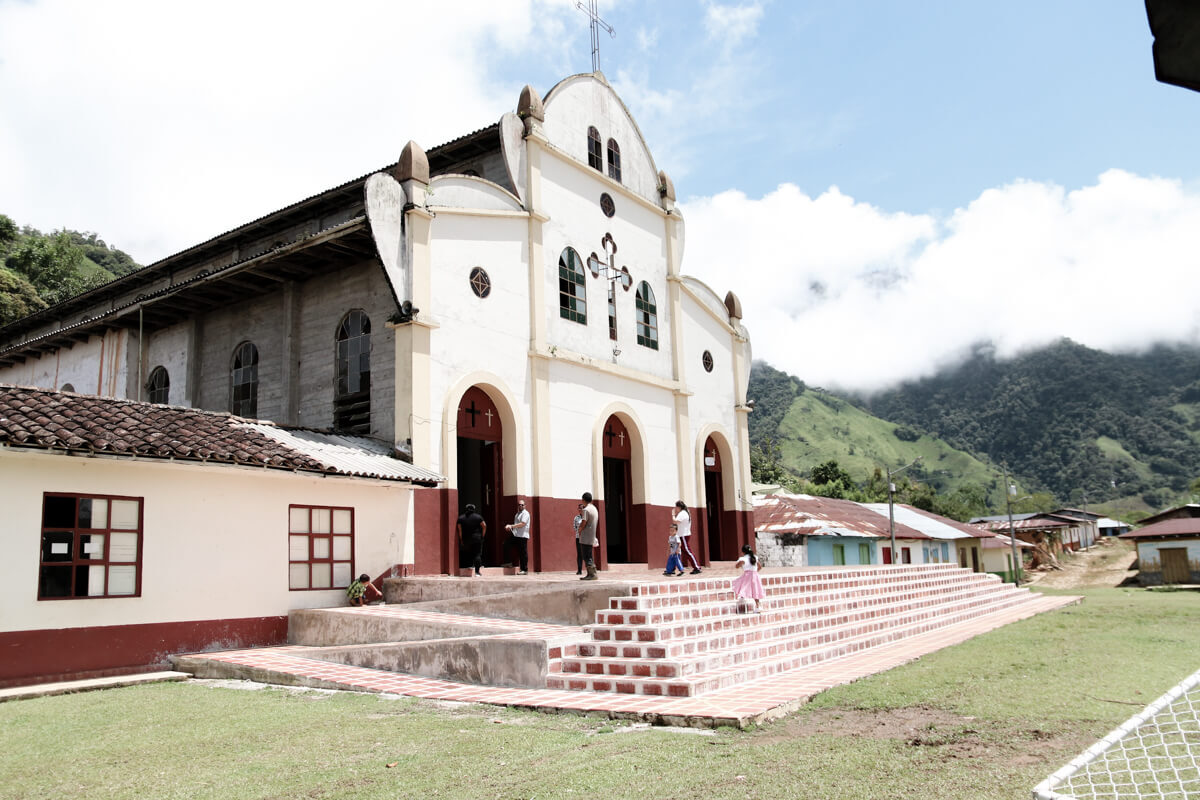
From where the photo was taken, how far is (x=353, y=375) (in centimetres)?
1730

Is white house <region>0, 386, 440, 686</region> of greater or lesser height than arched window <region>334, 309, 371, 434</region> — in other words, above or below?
below

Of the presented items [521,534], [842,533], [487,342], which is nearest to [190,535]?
[521,534]

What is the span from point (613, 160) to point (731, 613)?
12.8 metres

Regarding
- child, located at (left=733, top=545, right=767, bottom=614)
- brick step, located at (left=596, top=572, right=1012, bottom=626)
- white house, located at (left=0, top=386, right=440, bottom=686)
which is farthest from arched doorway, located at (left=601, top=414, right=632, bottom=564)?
child, located at (left=733, top=545, right=767, bottom=614)

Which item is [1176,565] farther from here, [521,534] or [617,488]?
[521,534]

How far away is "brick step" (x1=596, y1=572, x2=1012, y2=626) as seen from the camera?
34.5 ft

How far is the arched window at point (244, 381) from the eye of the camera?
63.1 feet

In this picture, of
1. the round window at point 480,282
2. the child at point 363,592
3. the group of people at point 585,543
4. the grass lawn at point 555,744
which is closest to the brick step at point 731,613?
the group of people at point 585,543

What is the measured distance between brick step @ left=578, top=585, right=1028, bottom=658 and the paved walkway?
0.62 meters

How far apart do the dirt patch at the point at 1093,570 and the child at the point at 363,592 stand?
34.1 meters

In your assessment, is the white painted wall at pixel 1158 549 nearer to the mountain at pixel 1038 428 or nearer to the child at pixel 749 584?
the child at pixel 749 584

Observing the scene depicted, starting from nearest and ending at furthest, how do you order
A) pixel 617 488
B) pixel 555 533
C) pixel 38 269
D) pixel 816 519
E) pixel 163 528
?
pixel 163 528, pixel 555 533, pixel 617 488, pixel 816 519, pixel 38 269

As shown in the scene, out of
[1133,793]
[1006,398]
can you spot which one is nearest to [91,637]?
[1133,793]

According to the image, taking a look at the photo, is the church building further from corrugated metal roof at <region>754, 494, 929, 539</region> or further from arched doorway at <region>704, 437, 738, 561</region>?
corrugated metal roof at <region>754, 494, 929, 539</region>
